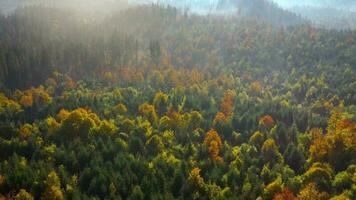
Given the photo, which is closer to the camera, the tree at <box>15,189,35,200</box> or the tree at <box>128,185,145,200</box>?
the tree at <box>15,189,35,200</box>

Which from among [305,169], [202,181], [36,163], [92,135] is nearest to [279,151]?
[305,169]

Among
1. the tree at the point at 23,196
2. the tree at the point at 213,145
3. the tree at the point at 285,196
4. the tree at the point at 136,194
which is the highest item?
the tree at the point at 285,196

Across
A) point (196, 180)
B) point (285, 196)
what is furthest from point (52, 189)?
point (285, 196)

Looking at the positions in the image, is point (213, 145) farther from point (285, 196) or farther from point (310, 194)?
point (310, 194)

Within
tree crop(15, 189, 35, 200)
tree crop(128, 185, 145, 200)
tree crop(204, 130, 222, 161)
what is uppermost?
tree crop(128, 185, 145, 200)

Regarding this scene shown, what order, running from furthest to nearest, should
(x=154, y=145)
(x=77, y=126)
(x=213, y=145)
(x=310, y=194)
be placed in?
(x=77, y=126)
(x=213, y=145)
(x=154, y=145)
(x=310, y=194)

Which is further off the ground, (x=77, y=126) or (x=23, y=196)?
(x=23, y=196)

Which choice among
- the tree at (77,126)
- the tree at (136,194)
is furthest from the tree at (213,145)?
the tree at (136,194)

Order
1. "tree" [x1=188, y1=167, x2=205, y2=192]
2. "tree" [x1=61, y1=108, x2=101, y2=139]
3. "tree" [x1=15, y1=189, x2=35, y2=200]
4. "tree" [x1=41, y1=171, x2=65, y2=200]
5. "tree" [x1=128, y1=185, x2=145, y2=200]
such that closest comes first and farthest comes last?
"tree" [x1=15, y1=189, x2=35, y2=200] < "tree" [x1=128, y1=185, x2=145, y2=200] < "tree" [x1=41, y1=171, x2=65, y2=200] < "tree" [x1=188, y1=167, x2=205, y2=192] < "tree" [x1=61, y1=108, x2=101, y2=139]

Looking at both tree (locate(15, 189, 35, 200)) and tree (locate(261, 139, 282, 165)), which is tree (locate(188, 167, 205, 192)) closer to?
tree (locate(261, 139, 282, 165))

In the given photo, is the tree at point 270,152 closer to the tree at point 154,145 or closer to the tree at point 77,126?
the tree at point 154,145

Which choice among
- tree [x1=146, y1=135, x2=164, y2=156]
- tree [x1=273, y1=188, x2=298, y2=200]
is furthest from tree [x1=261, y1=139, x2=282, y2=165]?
tree [x1=146, y1=135, x2=164, y2=156]
